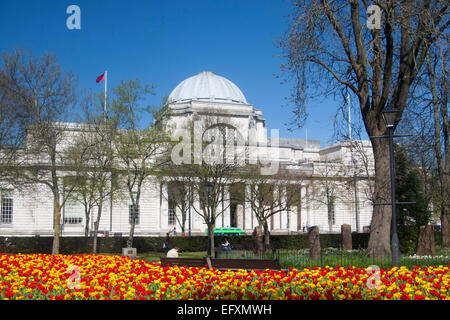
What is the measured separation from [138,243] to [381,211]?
2035cm

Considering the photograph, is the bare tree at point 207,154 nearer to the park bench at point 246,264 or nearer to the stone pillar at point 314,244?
the stone pillar at point 314,244

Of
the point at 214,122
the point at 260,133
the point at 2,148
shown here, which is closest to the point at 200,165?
the point at 214,122

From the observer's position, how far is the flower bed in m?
8.35

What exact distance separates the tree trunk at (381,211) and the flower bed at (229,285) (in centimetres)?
478

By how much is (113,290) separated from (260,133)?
58.7 meters

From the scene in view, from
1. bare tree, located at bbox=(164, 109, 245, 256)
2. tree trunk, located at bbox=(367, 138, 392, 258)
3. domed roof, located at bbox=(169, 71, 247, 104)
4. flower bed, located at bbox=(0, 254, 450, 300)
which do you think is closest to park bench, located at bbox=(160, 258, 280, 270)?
flower bed, located at bbox=(0, 254, 450, 300)

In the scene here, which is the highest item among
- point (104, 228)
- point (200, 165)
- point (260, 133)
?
point (260, 133)

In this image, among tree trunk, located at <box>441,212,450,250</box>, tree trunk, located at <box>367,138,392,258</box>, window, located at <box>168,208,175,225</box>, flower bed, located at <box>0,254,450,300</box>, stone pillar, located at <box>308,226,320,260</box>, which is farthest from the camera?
window, located at <box>168,208,175,225</box>

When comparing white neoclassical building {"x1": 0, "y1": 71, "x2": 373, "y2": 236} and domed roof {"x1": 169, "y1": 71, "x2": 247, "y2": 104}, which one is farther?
domed roof {"x1": 169, "y1": 71, "x2": 247, "y2": 104}

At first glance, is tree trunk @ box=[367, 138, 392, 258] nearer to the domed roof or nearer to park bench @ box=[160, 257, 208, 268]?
park bench @ box=[160, 257, 208, 268]

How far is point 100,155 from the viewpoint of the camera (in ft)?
93.2

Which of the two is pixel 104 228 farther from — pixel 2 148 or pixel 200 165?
pixel 2 148

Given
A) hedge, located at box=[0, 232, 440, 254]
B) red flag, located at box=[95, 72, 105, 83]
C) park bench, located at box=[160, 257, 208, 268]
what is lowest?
hedge, located at box=[0, 232, 440, 254]

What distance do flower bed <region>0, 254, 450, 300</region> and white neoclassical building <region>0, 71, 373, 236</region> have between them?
91.2 ft
